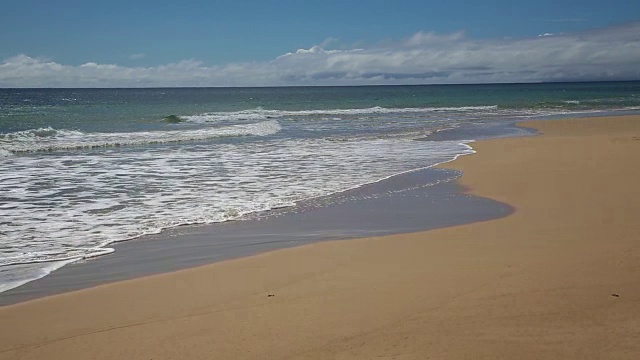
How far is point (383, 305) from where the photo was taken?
483 cm

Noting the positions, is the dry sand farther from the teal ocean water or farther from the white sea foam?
the white sea foam

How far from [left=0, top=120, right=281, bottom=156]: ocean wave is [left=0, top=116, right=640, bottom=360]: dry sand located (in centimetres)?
1610

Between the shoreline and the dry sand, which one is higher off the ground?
the dry sand

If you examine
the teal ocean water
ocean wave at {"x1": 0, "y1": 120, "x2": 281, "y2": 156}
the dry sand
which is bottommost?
ocean wave at {"x1": 0, "y1": 120, "x2": 281, "y2": 156}

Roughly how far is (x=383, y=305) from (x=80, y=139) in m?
21.8

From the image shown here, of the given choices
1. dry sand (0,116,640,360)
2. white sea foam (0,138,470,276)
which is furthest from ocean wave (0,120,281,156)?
dry sand (0,116,640,360)

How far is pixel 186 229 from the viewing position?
26.0 ft

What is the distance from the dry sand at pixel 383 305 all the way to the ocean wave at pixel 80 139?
16095 mm

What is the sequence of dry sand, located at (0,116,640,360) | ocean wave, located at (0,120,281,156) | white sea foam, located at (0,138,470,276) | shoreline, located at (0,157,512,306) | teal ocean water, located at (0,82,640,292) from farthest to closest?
ocean wave, located at (0,120,281,156)
white sea foam, located at (0,138,470,276)
teal ocean water, located at (0,82,640,292)
shoreline, located at (0,157,512,306)
dry sand, located at (0,116,640,360)

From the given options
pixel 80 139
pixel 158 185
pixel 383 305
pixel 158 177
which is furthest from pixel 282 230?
pixel 80 139

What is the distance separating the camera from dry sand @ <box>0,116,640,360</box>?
4113mm

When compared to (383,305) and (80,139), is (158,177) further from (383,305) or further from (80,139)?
(80,139)

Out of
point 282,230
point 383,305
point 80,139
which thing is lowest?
point 80,139

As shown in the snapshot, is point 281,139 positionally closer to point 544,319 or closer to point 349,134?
point 349,134
